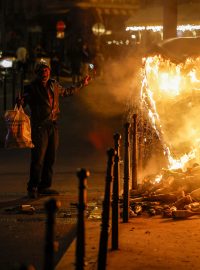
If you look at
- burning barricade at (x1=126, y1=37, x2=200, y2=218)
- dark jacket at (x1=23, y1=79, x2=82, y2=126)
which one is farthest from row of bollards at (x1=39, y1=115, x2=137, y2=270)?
dark jacket at (x1=23, y1=79, x2=82, y2=126)

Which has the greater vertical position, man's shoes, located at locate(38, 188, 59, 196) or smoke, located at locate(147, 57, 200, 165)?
smoke, located at locate(147, 57, 200, 165)

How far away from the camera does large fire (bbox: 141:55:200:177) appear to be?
992cm

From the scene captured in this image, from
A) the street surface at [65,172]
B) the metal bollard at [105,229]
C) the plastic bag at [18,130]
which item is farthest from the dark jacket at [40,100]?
the metal bollard at [105,229]

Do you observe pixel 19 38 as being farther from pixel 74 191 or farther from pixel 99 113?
pixel 74 191

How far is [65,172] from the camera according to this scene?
11.5m

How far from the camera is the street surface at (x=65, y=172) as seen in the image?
23.2 feet

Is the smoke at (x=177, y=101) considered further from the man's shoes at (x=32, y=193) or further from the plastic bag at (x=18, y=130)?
the man's shoes at (x=32, y=193)

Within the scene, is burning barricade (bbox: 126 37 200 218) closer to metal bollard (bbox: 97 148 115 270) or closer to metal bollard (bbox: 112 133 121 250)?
metal bollard (bbox: 112 133 121 250)

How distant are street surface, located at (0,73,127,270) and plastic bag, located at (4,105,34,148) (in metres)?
0.70

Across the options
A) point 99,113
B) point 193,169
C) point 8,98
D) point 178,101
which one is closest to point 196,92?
point 178,101

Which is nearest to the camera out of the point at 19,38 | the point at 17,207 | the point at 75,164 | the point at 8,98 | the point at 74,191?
the point at 17,207

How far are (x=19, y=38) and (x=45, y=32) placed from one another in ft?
9.56

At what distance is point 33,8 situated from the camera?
47031 millimetres

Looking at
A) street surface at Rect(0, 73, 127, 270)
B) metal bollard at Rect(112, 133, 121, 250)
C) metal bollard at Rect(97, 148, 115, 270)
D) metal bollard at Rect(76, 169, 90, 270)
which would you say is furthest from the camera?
street surface at Rect(0, 73, 127, 270)
